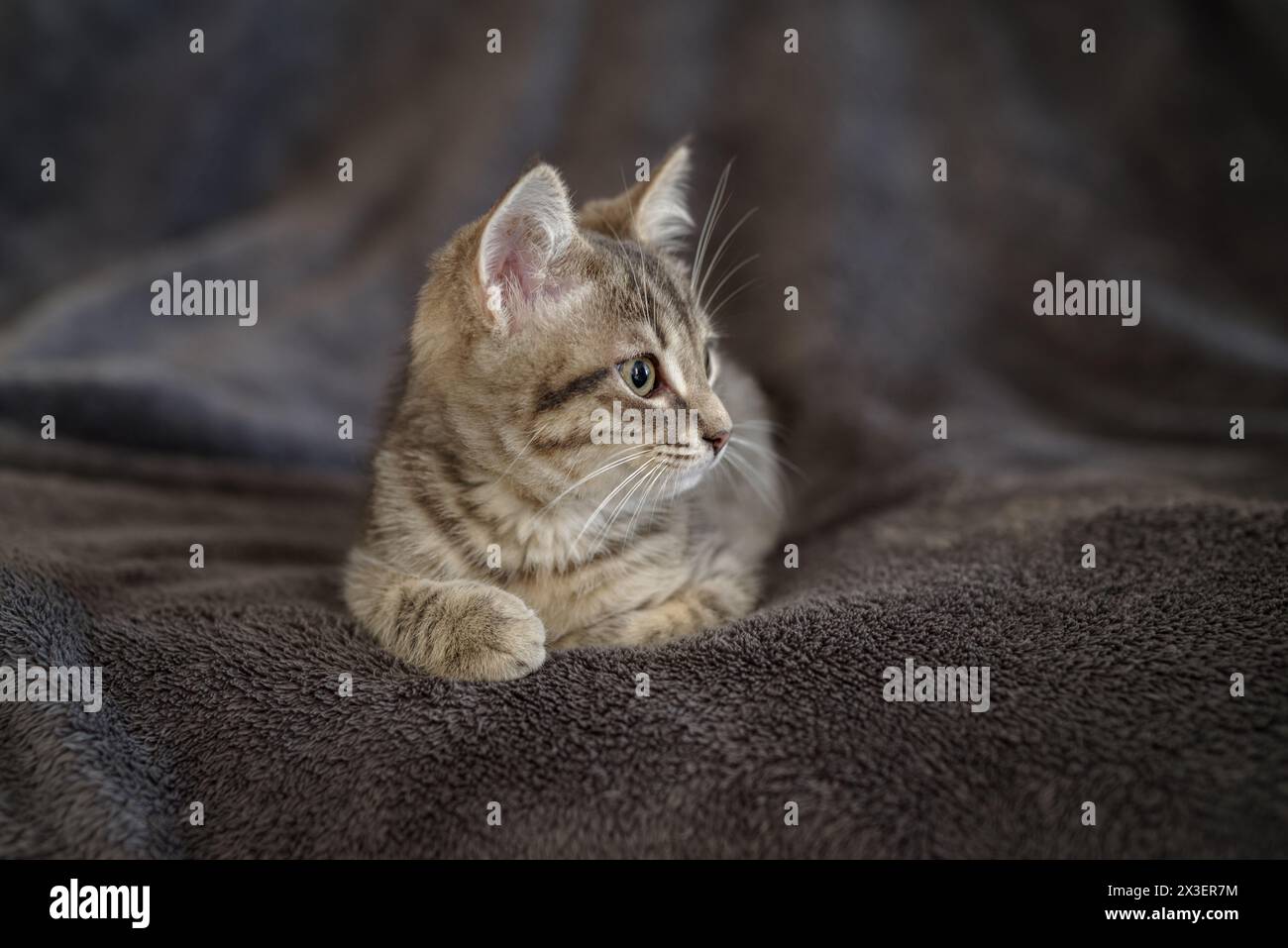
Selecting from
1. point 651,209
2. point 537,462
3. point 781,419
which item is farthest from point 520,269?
point 781,419

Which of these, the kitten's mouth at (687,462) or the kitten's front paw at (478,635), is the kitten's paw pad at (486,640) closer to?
the kitten's front paw at (478,635)

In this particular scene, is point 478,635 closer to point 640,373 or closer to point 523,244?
point 640,373

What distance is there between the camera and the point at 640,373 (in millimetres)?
1340

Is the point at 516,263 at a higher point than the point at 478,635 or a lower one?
higher

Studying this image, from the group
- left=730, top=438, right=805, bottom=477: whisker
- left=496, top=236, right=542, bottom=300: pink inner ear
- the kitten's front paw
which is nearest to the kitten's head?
left=496, top=236, right=542, bottom=300: pink inner ear

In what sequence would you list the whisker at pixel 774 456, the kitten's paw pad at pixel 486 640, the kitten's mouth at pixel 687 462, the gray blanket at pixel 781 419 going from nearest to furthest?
the gray blanket at pixel 781 419 → the kitten's paw pad at pixel 486 640 → the kitten's mouth at pixel 687 462 → the whisker at pixel 774 456

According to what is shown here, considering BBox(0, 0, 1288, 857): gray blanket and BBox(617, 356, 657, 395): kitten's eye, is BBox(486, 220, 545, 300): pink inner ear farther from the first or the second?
BBox(0, 0, 1288, 857): gray blanket

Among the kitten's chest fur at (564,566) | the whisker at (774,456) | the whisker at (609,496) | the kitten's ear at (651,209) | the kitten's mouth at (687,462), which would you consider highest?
the kitten's ear at (651,209)

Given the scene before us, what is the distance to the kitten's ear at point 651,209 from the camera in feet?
5.12

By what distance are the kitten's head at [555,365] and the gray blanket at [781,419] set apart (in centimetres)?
26

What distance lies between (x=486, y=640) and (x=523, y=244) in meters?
0.54

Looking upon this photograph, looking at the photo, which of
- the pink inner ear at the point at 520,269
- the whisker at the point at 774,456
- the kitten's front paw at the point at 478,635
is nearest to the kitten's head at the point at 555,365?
the pink inner ear at the point at 520,269

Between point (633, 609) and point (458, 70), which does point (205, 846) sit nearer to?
point (633, 609)

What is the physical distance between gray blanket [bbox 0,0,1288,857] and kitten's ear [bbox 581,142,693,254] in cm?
37
